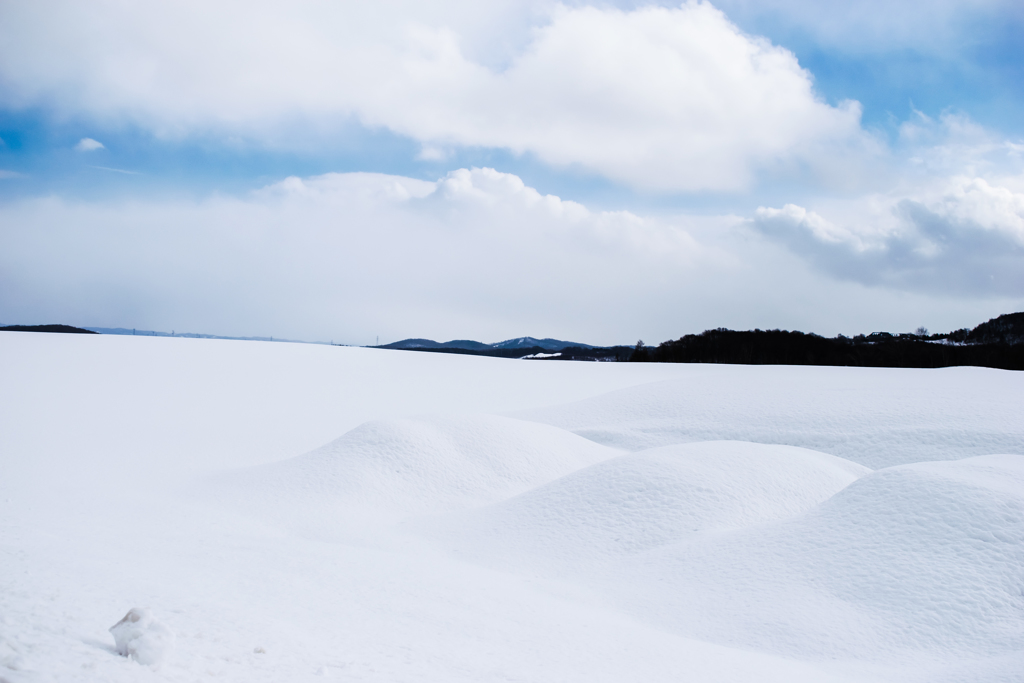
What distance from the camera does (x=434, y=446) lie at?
424 inches

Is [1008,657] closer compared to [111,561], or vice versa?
[1008,657]

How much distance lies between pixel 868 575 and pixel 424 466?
6616 mm

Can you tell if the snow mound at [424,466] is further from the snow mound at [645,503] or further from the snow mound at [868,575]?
the snow mound at [868,575]

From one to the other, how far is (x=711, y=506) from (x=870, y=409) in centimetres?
1185

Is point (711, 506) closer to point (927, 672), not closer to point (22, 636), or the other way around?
point (927, 672)

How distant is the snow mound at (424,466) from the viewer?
9.13 metres

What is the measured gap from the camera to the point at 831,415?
16703mm

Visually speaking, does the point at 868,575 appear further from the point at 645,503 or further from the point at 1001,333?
the point at 1001,333

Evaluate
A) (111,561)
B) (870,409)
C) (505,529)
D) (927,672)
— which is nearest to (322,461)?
(505,529)

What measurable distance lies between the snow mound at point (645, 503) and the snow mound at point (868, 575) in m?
0.60

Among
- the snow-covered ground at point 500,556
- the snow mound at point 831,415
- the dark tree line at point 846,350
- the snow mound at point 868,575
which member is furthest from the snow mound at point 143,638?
the dark tree line at point 846,350

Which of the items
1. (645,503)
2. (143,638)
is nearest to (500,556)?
(645,503)

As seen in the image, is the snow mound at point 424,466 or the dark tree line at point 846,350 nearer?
the snow mound at point 424,466

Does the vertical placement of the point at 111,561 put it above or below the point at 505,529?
above
